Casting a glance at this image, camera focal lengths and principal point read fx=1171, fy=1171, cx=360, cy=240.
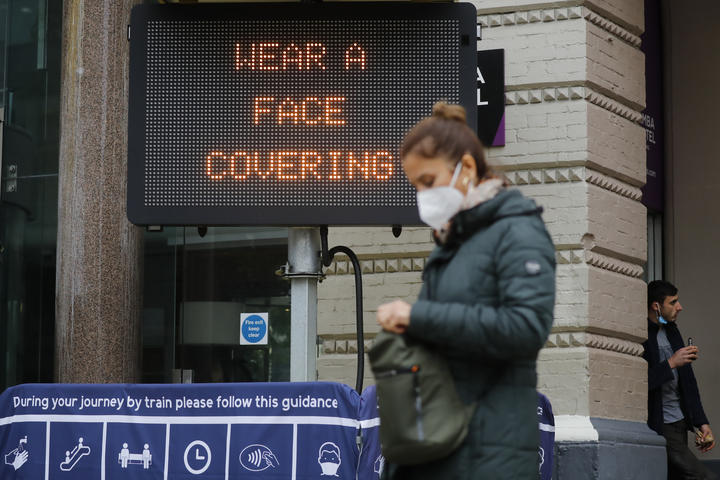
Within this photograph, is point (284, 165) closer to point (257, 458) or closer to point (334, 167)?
point (334, 167)

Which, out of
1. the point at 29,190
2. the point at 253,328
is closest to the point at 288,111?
the point at 253,328

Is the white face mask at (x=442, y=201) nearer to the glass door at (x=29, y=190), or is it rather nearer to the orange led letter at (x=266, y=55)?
the orange led letter at (x=266, y=55)

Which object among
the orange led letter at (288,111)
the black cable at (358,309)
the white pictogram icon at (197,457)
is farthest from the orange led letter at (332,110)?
the white pictogram icon at (197,457)

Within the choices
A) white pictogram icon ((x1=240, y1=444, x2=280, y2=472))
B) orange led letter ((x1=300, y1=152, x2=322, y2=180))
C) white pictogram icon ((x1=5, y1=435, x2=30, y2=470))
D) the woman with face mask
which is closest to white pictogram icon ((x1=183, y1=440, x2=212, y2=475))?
white pictogram icon ((x1=240, y1=444, x2=280, y2=472))

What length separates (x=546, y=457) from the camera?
6.69 m

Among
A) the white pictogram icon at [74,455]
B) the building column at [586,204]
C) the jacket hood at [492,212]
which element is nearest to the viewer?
the jacket hood at [492,212]

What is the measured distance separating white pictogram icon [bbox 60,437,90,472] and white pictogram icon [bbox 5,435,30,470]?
26 centimetres

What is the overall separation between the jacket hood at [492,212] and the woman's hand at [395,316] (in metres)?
0.29

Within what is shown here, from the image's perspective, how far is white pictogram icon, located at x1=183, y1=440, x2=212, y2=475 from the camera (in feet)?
20.8

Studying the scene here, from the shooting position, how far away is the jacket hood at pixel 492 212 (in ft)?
10.0

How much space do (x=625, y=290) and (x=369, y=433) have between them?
2923mm

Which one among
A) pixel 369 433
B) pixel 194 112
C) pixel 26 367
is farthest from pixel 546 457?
pixel 26 367

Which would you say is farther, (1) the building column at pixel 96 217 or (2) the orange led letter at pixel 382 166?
(1) the building column at pixel 96 217

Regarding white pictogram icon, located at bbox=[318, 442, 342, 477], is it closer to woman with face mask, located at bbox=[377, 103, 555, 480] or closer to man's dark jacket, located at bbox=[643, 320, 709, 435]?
woman with face mask, located at bbox=[377, 103, 555, 480]
